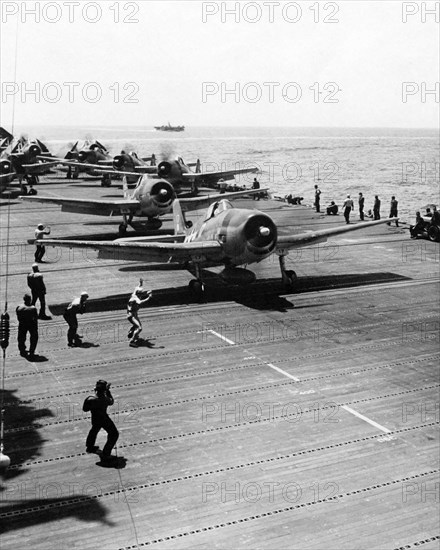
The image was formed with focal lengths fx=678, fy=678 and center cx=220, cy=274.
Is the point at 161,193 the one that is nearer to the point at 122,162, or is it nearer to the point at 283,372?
the point at 283,372

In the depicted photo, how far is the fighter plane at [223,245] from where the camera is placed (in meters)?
21.6

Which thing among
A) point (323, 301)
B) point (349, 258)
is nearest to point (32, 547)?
point (323, 301)

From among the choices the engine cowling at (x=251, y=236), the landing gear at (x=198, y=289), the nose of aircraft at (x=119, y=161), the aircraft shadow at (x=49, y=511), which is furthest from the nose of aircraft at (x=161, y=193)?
the nose of aircraft at (x=119, y=161)

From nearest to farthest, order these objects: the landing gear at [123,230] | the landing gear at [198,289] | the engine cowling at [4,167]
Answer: the landing gear at [198,289], the landing gear at [123,230], the engine cowling at [4,167]

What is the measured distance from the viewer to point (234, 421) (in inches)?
533

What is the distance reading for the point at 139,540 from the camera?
9500 mm

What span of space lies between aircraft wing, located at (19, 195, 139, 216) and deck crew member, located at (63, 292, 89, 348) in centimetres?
1792

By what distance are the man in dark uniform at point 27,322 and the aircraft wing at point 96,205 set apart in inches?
747

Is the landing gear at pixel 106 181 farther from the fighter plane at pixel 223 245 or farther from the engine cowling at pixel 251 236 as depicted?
the engine cowling at pixel 251 236

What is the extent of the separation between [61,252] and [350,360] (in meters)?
18.5

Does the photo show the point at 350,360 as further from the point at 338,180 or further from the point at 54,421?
the point at 338,180

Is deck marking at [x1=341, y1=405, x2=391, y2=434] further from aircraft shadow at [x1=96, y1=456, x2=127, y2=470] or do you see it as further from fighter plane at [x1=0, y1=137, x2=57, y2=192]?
fighter plane at [x1=0, y1=137, x2=57, y2=192]

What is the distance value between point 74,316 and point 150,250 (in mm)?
5329

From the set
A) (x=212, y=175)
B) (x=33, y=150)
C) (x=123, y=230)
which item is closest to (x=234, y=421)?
(x=123, y=230)
